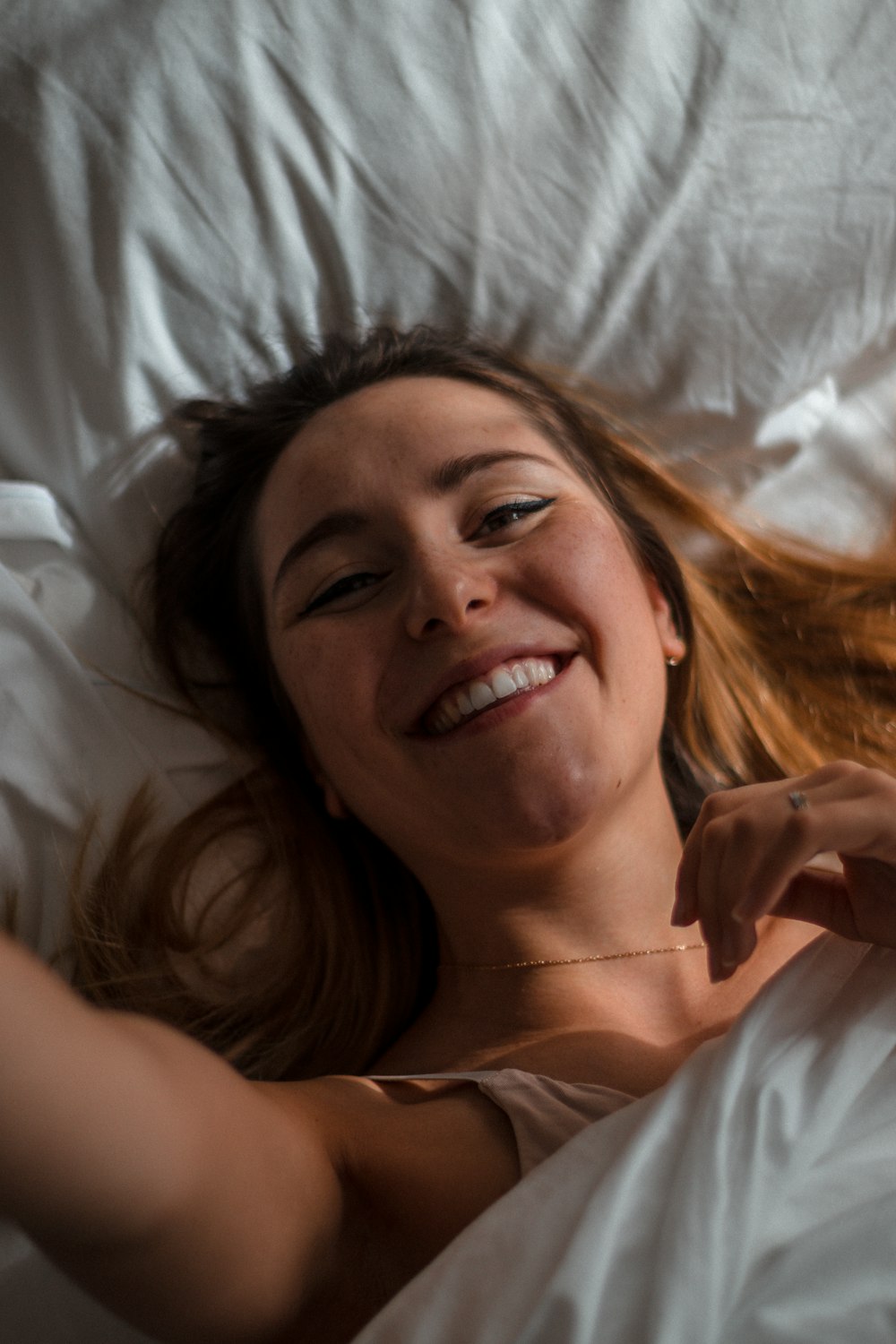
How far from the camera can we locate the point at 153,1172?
0.83 meters

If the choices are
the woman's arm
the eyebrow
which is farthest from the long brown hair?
the woman's arm

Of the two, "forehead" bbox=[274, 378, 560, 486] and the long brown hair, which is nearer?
"forehead" bbox=[274, 378, 560, 486]

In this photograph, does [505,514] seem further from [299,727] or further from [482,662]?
[299,727]

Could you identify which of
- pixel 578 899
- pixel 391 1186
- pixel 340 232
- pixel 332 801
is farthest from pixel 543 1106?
pixel 340 232

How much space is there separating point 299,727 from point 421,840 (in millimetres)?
274

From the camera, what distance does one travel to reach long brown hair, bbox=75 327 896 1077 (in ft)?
4.74

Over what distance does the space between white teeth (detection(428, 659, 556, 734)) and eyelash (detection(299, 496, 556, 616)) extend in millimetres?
158

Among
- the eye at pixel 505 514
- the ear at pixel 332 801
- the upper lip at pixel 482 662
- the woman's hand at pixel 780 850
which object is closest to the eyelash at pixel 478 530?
the eye at pixel 505 514

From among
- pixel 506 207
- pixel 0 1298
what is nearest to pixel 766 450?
pixel 506 207

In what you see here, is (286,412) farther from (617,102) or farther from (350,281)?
(617,102)

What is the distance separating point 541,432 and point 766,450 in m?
0.44

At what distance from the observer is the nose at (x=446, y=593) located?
1200 mm

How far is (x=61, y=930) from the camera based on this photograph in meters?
1.42

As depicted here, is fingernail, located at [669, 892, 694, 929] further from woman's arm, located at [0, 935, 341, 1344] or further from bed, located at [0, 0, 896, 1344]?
bed, located at [0, 0, 896, 1344]
